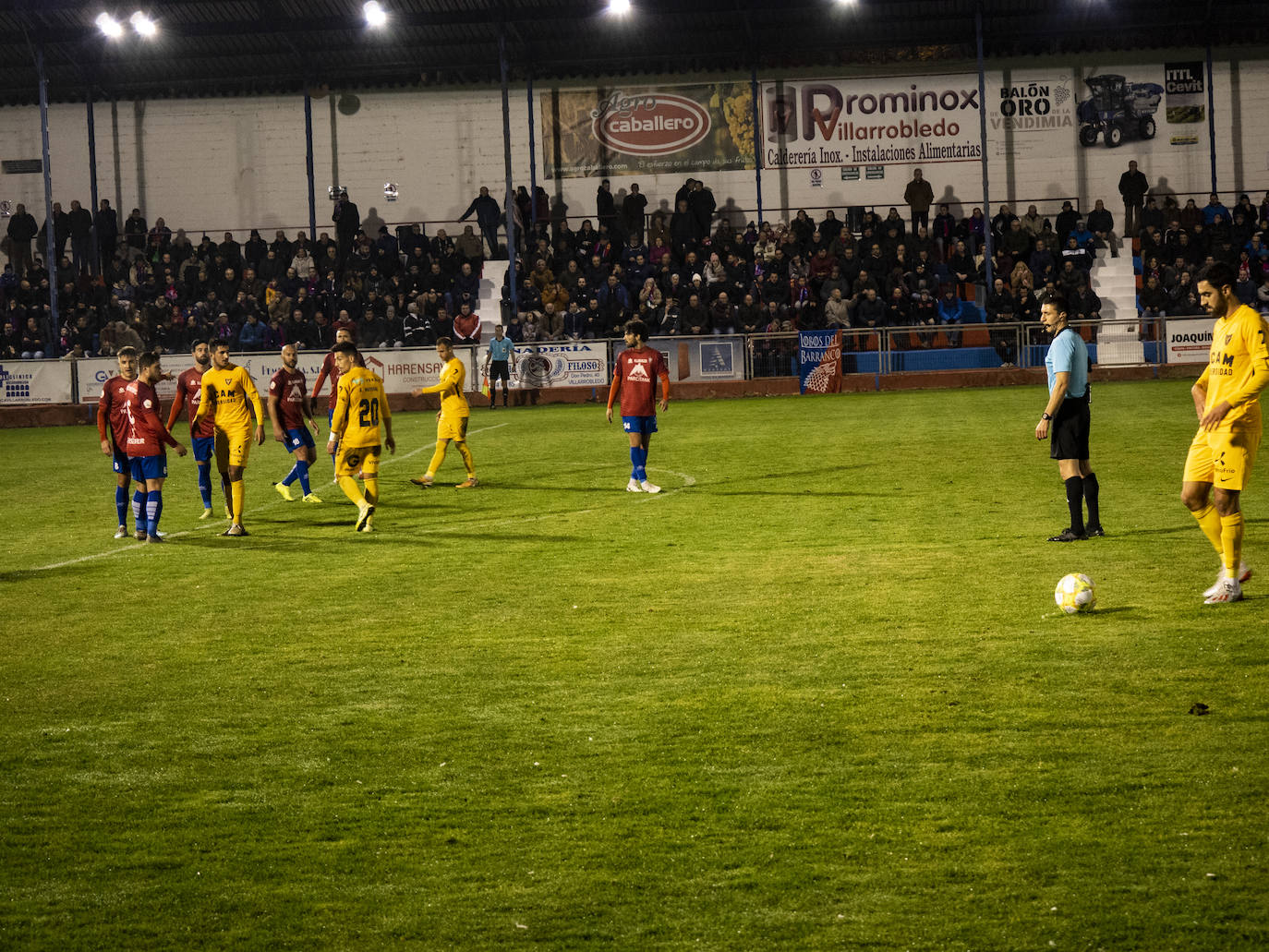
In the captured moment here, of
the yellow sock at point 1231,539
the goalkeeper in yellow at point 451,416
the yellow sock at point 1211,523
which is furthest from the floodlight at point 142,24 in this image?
the yellow sock at point 1231,539

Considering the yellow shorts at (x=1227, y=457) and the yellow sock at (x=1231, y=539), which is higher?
the yellow shorts at (x=1227, y=457)

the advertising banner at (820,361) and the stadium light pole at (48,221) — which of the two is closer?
the advertising banner at (820,361)

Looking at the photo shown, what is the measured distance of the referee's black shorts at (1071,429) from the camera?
1133 cm

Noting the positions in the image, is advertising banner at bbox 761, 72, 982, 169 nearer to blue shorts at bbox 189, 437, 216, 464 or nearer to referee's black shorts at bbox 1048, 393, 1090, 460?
blue shorts at bbox 189, 437, 216, 464

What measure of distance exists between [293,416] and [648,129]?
958 inches

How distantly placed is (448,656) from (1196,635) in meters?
4.51

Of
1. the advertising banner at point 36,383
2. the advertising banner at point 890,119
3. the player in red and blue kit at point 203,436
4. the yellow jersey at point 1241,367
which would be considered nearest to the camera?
the yellow jersey at point 1241,367

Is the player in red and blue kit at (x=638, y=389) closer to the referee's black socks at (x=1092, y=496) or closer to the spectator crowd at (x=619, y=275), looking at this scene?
the referee's black socks at (x=1092, y=496)

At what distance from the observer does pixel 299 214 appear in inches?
1582

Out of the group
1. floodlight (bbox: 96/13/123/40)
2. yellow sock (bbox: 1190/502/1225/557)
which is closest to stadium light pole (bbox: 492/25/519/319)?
floodlight (bbox: 96/13/123/40)

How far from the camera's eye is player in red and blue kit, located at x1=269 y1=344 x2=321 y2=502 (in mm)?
16875

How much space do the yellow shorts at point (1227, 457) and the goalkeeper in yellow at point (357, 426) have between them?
8.04 metres

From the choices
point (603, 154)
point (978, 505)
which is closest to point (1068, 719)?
point (978, 505)

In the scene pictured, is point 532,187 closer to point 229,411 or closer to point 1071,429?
point 229,411
